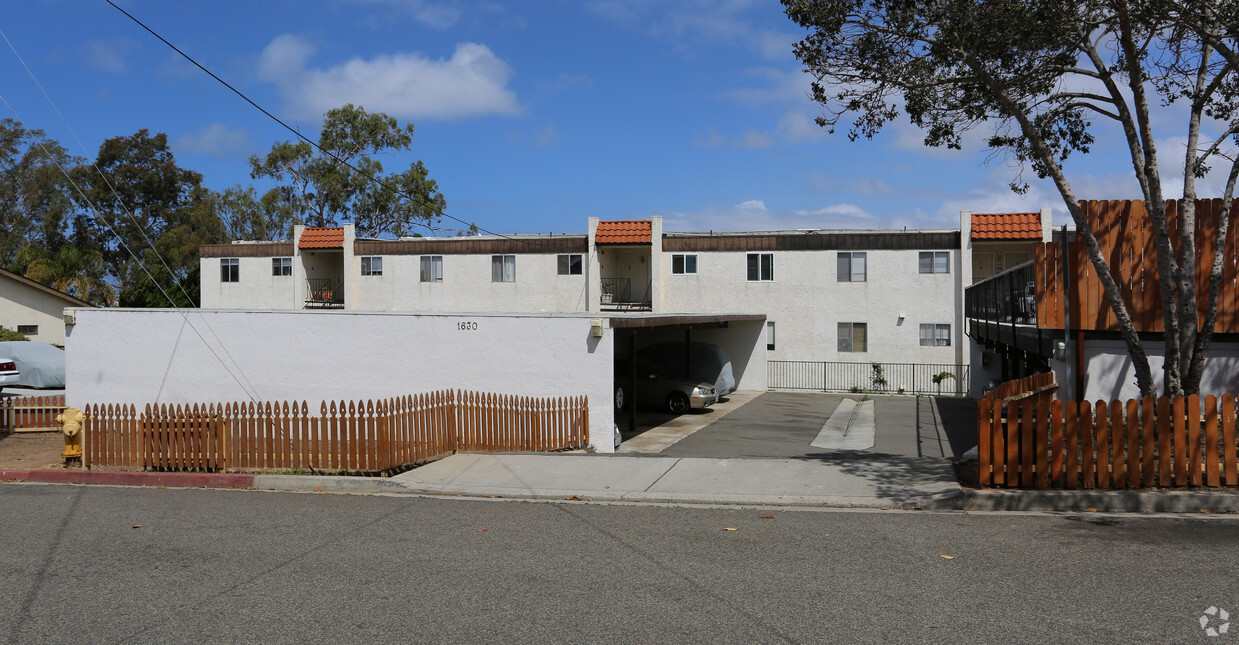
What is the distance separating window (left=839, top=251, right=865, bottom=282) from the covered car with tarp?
28.5 metres

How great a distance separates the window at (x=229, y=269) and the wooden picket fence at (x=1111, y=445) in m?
40.6

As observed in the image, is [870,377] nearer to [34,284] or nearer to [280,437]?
[280,437]

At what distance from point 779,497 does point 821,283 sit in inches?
1026

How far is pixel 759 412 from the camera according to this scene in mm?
25953

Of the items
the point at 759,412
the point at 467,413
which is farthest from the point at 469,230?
the point at 467,413

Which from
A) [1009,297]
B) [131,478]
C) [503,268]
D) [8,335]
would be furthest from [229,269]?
[1009,297]

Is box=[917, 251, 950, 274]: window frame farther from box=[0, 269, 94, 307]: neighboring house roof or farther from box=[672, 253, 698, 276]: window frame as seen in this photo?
box=[0, 269, 94, 307]: neighboring house roof

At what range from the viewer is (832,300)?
35781 mm

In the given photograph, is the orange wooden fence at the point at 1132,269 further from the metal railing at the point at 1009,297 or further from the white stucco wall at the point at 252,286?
the white stucco wall at the point at 252,286

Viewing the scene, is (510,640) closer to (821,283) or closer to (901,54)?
(901,54)

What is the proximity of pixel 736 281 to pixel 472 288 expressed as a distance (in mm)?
11651

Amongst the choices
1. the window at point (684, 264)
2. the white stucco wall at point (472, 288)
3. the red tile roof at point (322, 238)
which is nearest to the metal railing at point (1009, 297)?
the window at point (684, 264)

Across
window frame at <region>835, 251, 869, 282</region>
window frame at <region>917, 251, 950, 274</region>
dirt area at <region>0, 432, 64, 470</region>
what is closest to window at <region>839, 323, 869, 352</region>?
window frame at <region>835, 251, 869, 282</region>

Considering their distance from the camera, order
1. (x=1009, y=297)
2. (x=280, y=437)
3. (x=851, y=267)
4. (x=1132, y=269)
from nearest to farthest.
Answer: (x=1132, y=269), (x=280, y=437), (x=1009, y=297), (x=851, y=267)
